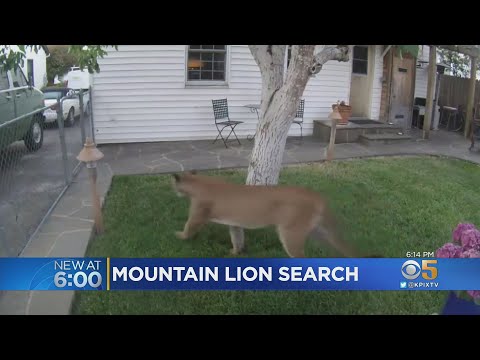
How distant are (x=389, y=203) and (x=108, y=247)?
313 centimetres

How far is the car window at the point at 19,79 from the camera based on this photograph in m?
6.22

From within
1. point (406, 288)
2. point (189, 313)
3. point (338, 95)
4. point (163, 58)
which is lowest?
point (189, 313)

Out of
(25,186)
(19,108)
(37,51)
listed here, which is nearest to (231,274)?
(37,51)

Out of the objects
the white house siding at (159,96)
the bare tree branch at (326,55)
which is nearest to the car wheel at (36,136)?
the white house siding at (159,96)

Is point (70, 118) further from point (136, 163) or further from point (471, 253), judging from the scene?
point (471, 253)

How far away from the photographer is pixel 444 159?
721 cm

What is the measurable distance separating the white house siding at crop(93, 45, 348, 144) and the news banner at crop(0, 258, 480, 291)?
196 inches

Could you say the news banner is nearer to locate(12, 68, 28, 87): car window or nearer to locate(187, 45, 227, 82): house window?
locate(12, 68, 28, 87): car window

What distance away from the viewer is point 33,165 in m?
4.84

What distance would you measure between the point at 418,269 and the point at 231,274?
1.19 m

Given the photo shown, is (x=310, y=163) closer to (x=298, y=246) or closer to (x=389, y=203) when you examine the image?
(x=389, y=203)

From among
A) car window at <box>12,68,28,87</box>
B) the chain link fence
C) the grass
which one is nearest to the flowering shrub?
the grass

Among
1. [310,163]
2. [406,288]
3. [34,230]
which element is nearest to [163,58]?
[310,163]

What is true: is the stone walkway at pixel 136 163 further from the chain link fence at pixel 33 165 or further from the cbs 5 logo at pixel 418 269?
the cbs 5 logo at pixel 418 269
